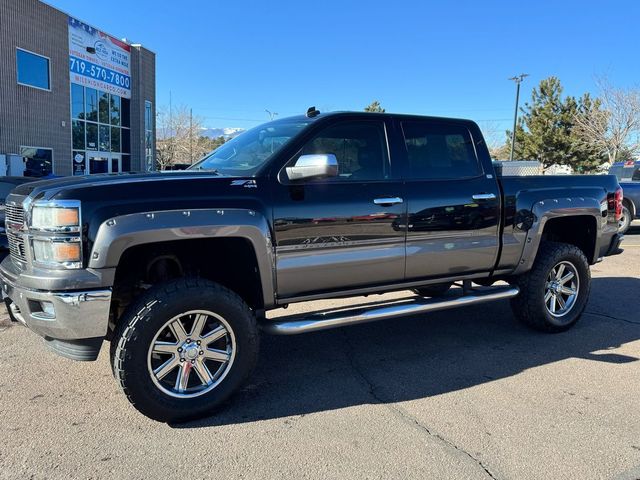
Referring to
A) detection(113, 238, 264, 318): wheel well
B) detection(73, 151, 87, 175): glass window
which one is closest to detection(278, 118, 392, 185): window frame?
detection(113, 238, 264, 318): wheel well

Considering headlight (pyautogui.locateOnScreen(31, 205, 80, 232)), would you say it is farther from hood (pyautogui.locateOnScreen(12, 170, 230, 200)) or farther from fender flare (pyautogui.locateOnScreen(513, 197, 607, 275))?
fender flare (pyautogui.locateOnScreen(513, 197, 607, 275))

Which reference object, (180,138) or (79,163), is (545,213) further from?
(180,138)

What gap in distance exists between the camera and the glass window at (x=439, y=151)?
445cm

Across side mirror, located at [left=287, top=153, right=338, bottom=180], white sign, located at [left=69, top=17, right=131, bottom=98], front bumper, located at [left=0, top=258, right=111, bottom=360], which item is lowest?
front bumper, located at [left=0, top=258, right=111, bottom=360]

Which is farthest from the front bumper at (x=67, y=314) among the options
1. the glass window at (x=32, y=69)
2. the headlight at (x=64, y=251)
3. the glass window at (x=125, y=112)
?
the glass window at (x=125, y=112)

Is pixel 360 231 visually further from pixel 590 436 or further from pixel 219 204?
pixel 590 436

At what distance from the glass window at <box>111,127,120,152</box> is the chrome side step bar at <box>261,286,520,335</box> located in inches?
1037

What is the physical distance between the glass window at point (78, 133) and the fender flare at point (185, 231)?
23.9 m

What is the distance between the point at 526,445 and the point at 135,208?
2.73 m

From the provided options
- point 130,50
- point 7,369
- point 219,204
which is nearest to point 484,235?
point 219,204

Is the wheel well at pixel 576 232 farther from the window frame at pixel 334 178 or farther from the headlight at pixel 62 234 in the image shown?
the headlight at pixel 62 234

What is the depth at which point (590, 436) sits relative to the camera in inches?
128

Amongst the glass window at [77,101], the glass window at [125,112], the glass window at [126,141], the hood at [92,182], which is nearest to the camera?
the hood at [92,182]

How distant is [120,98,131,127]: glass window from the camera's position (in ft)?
92.6
